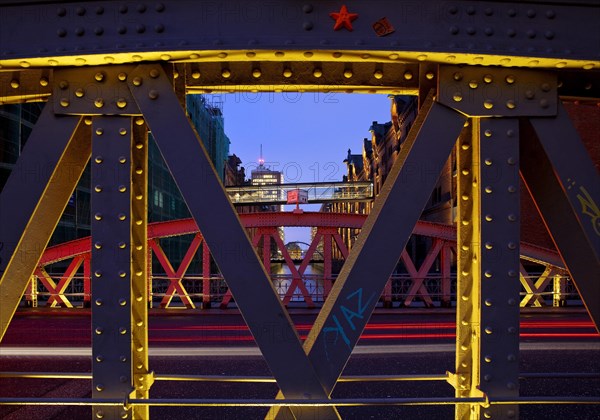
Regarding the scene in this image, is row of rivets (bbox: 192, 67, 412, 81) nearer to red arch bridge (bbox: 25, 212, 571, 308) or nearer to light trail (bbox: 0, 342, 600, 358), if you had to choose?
light trail (bbox: 0, 342, 600, 358)

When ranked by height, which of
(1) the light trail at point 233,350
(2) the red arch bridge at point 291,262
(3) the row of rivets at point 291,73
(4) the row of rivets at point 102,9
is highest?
(4) the row of rivets at point 102,9

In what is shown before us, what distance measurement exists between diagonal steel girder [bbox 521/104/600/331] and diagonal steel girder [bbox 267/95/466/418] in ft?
1.81

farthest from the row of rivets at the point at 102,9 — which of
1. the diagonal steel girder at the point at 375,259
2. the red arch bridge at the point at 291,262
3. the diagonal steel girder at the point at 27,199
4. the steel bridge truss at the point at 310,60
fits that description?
the red arch bridge at the point at 291,262

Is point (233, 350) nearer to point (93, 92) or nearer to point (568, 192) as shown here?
point (93, 92)

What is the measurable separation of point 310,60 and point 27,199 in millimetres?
1760

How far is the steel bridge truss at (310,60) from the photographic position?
230cm

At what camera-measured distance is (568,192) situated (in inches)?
93.9

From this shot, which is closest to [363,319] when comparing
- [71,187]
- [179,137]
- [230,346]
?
[179,137]

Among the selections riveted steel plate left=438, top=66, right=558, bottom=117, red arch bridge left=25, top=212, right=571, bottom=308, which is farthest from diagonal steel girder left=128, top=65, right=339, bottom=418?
red arch bridge left=25, top=212, right=571, bottom=308

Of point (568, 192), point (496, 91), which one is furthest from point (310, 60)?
point (568, 192)

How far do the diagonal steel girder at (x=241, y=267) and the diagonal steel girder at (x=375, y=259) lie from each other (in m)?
0.13

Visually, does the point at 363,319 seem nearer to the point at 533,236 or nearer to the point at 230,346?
the point at 230,346

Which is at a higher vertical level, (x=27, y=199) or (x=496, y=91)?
(x=496, y=91)

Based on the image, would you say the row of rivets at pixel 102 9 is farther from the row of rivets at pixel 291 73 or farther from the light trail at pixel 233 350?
the light trail at pixel 233 350
